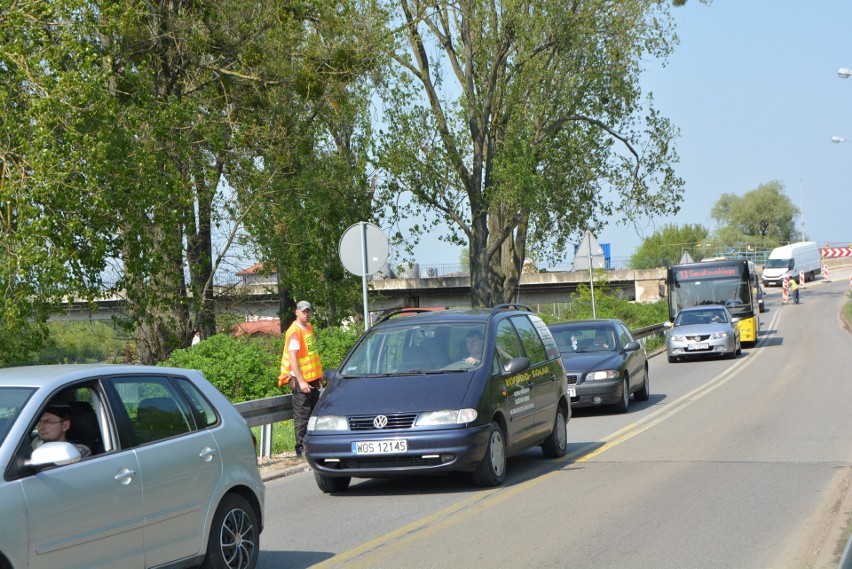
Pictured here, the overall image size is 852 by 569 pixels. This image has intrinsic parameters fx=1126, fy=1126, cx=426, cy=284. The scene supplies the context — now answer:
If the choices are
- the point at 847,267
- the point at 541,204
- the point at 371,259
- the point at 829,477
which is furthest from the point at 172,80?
the point at 847,267

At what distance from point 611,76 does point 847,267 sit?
9490 cm

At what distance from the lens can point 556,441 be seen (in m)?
12.9

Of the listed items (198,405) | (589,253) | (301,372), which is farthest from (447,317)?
(589,253)

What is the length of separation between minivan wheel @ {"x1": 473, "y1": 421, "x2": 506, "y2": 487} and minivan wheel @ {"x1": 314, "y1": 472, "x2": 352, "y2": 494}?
4.23 ft

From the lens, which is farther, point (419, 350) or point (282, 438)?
point (282, 438)

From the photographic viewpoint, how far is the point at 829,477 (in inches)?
431

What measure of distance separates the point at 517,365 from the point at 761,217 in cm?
14704

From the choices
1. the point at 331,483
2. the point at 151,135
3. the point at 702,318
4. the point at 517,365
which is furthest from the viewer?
the point at 702,318

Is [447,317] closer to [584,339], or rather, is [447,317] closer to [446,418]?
[446,418]

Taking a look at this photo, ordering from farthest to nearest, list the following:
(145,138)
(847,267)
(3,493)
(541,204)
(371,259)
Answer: (847,267), (541,204), (145,138), (371,259), (3,493)

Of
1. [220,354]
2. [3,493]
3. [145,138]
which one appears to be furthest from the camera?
[145,138]

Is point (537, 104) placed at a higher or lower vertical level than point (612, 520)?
higher

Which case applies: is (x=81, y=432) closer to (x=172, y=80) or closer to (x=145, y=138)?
(x=145, y=138)

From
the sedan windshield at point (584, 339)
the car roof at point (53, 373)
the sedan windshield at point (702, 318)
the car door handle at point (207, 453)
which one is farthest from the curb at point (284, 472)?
the sedan windshield at point (702, 318)
